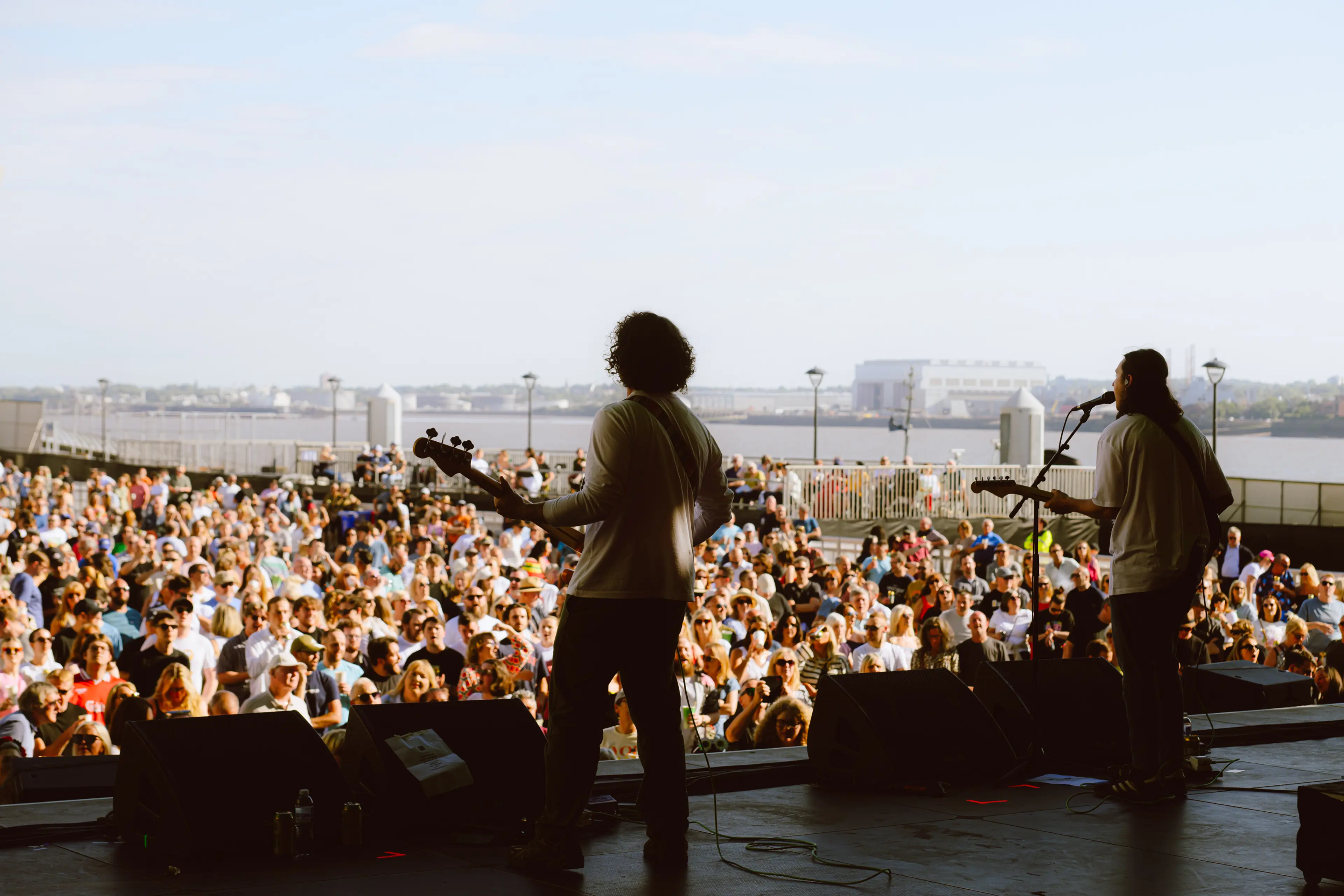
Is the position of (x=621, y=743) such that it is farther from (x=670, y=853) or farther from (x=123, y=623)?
(x=123, y=623)

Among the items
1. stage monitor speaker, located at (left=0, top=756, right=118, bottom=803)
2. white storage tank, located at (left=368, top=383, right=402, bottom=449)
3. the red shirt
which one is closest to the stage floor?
stage monitor speaker, located at (left=0, top=756, right=118, bottom=803)

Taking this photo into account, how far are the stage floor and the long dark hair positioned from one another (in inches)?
51.4

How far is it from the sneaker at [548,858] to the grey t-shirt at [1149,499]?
2.05 m

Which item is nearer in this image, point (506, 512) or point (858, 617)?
point (506, 512)

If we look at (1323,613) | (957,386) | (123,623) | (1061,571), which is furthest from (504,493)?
(957,386)

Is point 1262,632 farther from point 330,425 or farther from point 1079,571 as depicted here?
point 330,425

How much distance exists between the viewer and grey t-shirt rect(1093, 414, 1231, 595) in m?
4.71

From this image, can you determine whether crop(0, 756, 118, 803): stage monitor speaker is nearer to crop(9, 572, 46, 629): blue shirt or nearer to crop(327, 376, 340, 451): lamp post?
crop(9, 572, 46, 629): blue shirt

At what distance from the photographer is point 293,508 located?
853 inches

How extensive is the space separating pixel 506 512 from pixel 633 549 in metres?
0.36

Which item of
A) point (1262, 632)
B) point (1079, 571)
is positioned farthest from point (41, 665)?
point (1262, 632)

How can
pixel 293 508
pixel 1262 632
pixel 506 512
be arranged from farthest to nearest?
pixel 293 508, pixel 1262 632, pixel 506 512

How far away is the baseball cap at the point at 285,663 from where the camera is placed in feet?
24.3

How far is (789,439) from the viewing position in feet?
545
